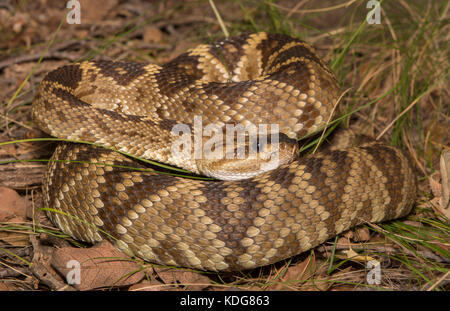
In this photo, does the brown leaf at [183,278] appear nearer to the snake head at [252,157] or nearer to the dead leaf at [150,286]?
the dead leaf at [150,286]

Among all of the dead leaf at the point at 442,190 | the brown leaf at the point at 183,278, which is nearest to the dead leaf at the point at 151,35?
the brown leaf at the point at 183,278

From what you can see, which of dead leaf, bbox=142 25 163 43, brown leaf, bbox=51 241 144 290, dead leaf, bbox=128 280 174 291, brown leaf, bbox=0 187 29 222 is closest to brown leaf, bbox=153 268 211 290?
dead leaf, bbox=128 280 174 291

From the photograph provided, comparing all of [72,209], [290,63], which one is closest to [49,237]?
[72,209]

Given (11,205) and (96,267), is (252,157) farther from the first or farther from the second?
(11,205)

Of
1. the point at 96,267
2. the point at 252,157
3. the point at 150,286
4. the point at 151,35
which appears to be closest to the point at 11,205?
the point at 96,267

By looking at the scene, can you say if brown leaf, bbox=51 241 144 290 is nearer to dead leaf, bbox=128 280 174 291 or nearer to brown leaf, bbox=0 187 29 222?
dead leaf, bbox=128 280 174 291

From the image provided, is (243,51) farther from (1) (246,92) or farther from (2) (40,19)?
(2) (40,19)
